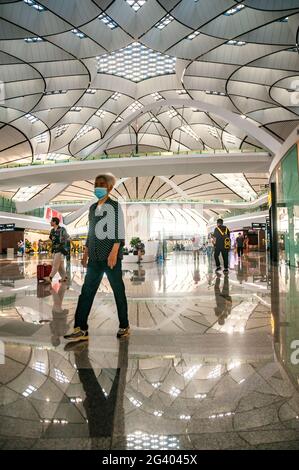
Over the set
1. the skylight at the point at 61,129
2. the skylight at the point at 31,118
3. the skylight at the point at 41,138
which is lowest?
the skylight at the point at 41,138

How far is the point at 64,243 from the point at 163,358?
7.30m

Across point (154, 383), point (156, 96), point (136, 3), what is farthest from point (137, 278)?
point (156, 96)

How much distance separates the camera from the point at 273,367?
290 centimetres

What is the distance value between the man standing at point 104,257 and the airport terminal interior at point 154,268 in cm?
11

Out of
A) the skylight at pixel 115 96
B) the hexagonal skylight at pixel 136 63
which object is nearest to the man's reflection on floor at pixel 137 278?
the hexagonal skylight at pixel 136 63

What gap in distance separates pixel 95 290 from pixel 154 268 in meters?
13.0

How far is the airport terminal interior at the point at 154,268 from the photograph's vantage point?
2.12 meters

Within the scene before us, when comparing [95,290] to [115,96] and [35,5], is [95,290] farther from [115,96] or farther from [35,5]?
[115,96]

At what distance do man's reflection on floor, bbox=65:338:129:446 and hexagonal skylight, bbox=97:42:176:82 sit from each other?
30.7 m

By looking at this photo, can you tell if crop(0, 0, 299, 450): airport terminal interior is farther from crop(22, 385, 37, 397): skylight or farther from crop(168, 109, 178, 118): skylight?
crop(168, 109, 178, 118): skylight

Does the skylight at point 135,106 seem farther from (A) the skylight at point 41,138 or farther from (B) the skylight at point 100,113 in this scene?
(A) the skylight at point 41,138

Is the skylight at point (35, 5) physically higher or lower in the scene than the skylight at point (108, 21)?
lower

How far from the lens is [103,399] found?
2336 millimetres

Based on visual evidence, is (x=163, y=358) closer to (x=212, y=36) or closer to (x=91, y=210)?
(x=91, y=210)
